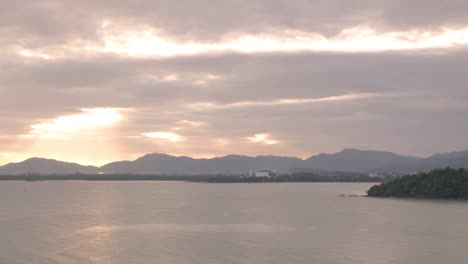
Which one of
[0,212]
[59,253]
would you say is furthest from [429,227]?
[0,212]

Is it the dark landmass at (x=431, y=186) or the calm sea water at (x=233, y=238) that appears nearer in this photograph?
the calm sea water at (x=233, y=238)

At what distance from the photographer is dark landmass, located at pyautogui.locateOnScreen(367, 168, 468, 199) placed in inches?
6329

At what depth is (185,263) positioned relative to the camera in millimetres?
53250

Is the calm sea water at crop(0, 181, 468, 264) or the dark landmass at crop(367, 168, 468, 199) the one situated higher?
the dark landmass at crop(367, 168, 468, 199)

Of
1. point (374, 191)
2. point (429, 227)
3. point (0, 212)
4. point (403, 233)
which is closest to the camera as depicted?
point (403, 233)

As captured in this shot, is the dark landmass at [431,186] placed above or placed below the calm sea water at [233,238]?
above

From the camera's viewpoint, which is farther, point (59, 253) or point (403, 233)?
point (403, 233)

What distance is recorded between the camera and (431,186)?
168 metres

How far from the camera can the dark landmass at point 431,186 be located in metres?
161

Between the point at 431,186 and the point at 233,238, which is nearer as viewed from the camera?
the point at 233,238

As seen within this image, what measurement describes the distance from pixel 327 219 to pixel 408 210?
1123 inches

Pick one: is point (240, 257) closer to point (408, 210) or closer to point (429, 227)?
point (429, 227)

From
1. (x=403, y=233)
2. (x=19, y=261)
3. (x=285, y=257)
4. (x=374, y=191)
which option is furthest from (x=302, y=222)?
(x=374, y=191)

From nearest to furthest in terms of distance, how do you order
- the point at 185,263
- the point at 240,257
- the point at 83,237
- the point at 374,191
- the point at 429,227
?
the point at 185,263, the point at 240,257, the point at 83,237, the point at 429,227, the point at 374,191
